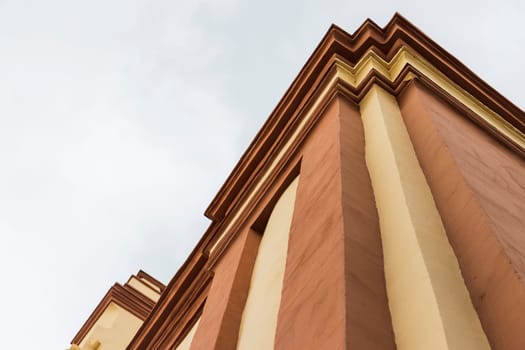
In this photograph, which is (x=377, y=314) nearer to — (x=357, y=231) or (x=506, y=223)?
(x=357, y=231)

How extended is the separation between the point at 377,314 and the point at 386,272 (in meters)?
0.41

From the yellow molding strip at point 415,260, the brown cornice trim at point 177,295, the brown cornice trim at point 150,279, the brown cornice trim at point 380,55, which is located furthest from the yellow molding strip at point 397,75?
the brown cornice trim at point 150,279

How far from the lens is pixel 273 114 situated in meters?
6.61

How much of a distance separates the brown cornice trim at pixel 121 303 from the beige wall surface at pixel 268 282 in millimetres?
10141

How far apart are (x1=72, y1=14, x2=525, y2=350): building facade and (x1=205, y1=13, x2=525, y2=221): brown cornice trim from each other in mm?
17

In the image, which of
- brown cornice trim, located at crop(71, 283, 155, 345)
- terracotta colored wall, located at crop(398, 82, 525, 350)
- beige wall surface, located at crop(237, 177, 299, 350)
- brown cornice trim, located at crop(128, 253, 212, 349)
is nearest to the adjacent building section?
brown cornice trim, located at crop(71, 283, 155, 345)

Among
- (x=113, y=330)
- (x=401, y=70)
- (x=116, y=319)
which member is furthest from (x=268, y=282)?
(x=116, y=319)

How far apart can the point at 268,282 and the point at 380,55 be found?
255 cm

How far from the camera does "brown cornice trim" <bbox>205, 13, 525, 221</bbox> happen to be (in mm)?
5711

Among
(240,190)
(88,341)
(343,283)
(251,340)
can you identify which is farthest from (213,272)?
(88,341)

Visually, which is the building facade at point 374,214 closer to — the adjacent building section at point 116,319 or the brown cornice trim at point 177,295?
the brown cornice trim at point 177,295

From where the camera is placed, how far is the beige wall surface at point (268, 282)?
3949 mm

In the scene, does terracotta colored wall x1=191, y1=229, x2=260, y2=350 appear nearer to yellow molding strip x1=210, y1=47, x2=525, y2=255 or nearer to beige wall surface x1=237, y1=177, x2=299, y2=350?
beige wall surface x1=237, y1=177, x2=299, y2=350

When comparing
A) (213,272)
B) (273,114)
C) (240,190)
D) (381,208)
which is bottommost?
(381,208)
